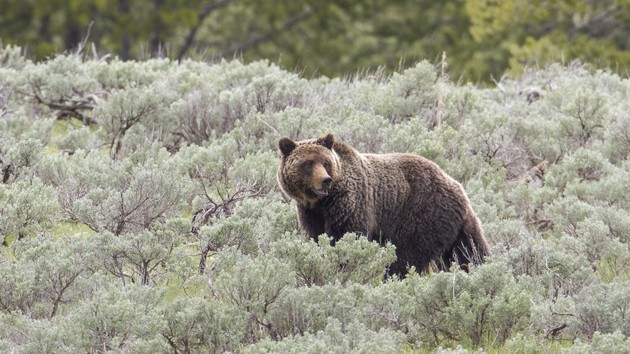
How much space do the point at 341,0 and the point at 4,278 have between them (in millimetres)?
28206

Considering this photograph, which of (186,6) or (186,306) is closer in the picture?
(186,306)

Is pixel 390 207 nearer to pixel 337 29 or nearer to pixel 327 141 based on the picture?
pixel 327 141

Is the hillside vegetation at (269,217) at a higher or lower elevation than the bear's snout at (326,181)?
lower

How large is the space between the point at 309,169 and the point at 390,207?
71 cm

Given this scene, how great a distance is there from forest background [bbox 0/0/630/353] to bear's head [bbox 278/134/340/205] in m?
0.39

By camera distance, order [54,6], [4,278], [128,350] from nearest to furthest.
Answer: [128,350]
[4,278]
[54,6]

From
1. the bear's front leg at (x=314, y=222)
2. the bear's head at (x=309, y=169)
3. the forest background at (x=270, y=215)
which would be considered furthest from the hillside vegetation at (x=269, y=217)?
the bear's head at (x=309, y=169)

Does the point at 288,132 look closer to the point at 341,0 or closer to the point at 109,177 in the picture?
the point at 109,177

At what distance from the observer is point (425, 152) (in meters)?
9.30

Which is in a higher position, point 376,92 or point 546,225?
point 376,92

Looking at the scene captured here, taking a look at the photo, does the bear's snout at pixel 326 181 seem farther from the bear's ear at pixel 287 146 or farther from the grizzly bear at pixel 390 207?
the bear's ear at pixel 287 146

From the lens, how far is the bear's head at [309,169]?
7.29 m

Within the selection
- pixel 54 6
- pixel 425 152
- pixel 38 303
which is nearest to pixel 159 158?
pixel 425 152

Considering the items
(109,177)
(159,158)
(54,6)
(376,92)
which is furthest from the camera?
(54,6)
